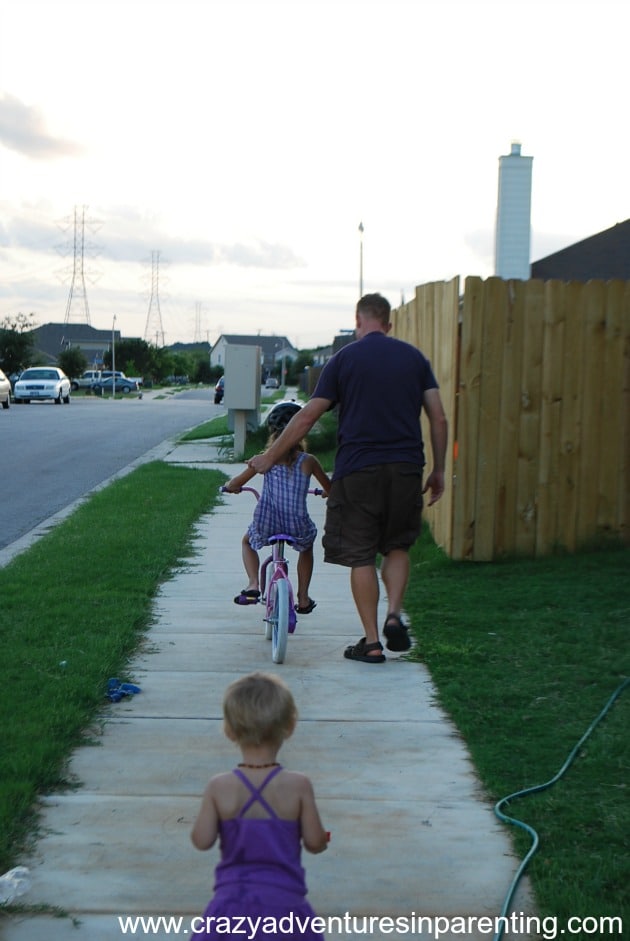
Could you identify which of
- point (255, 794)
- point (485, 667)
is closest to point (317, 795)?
point (255, 794)

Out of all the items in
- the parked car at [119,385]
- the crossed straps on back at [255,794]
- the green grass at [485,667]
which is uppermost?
the crossed straps on back at [255,794]

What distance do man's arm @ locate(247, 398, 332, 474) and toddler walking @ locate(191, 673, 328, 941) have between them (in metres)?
3.12

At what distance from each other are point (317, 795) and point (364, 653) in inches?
77.1

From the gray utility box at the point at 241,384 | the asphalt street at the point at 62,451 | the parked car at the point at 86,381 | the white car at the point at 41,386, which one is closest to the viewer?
the asphalt street at the point at 62,451

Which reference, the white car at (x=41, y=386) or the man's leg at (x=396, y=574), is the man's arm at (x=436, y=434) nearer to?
the man's leg at (x=396, y=574)

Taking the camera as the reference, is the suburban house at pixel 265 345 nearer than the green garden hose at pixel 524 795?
No

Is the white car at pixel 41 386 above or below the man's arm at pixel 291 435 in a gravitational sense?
below

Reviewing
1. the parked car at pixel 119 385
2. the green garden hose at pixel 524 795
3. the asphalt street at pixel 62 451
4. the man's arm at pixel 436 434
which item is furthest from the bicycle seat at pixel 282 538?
the parked car at pixel 119 385

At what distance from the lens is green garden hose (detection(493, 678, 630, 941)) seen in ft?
10.9

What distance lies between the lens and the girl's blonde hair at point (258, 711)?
2.73 meters

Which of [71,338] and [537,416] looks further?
[71,338]

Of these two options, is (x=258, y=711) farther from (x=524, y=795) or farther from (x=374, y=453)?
(x=374, y=453)

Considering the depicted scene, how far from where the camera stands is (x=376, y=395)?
598 cm

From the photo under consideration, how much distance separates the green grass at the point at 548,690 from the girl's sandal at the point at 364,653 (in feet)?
0.80
